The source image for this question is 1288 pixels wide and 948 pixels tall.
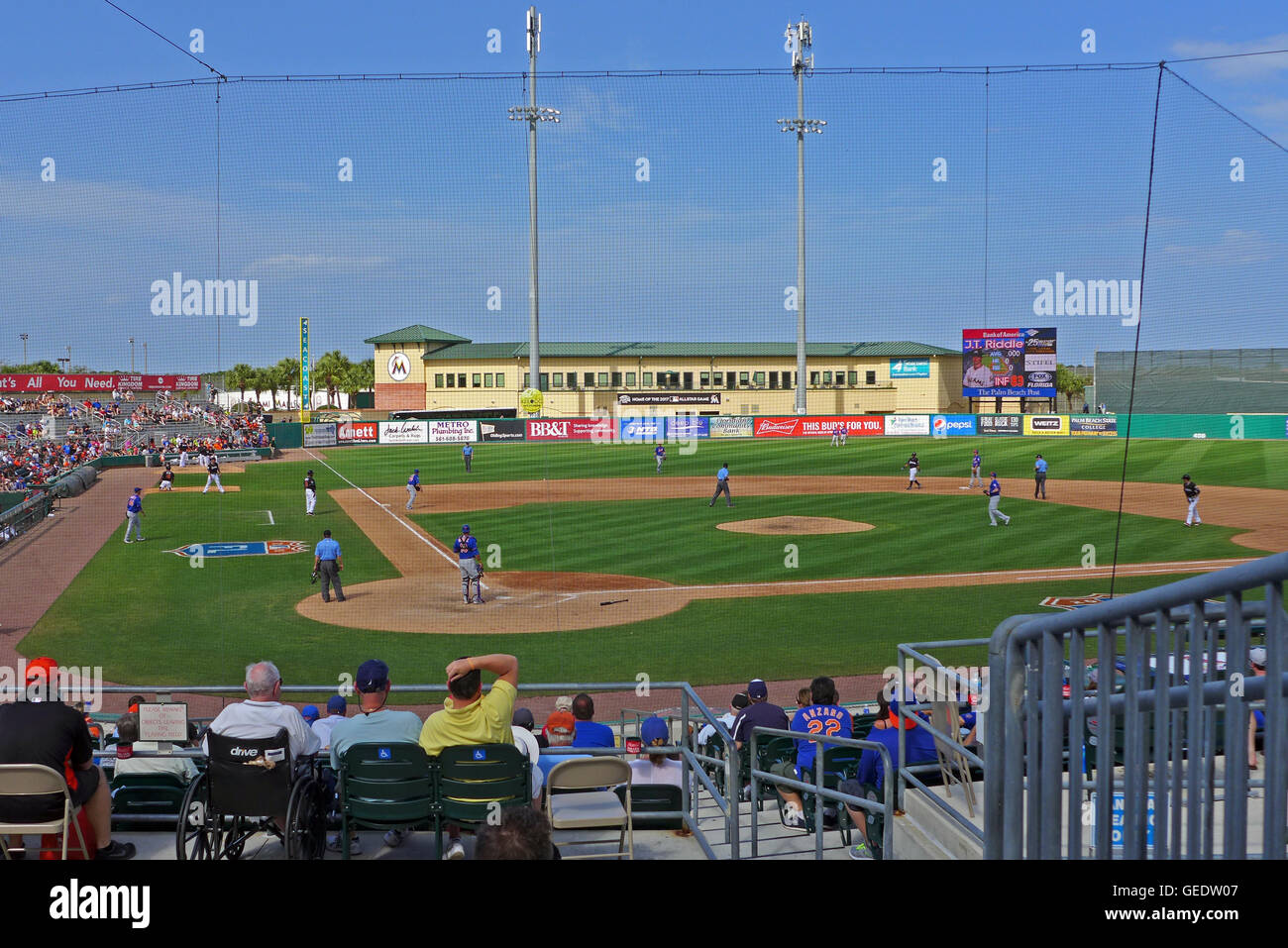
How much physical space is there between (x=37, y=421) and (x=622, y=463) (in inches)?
1103

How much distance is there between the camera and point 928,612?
62.3 ft

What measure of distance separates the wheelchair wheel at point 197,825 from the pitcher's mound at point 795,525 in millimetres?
24227

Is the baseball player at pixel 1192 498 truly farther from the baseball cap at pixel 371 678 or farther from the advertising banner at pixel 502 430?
the advertising banner at pixel 502 430

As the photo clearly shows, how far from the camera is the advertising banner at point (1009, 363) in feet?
148

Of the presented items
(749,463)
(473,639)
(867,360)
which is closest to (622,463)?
(749,463)

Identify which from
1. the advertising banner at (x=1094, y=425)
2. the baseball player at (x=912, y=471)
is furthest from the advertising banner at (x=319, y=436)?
the advertising banner at (x=1094, y=425)

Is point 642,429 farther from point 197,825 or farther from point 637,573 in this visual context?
point 197,825

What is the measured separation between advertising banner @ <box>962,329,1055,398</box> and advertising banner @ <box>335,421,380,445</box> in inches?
1197

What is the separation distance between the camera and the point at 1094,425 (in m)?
55.7

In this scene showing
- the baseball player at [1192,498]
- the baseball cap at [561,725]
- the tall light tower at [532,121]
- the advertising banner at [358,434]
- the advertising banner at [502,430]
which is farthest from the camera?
the advertising banner at [358,434]

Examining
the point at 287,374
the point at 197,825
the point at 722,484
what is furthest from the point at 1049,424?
the point at 287,374

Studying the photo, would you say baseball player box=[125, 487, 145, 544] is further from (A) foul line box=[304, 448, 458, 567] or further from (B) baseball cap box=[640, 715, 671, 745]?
(B) baseball cap box=[640, 715, 671, 745]
